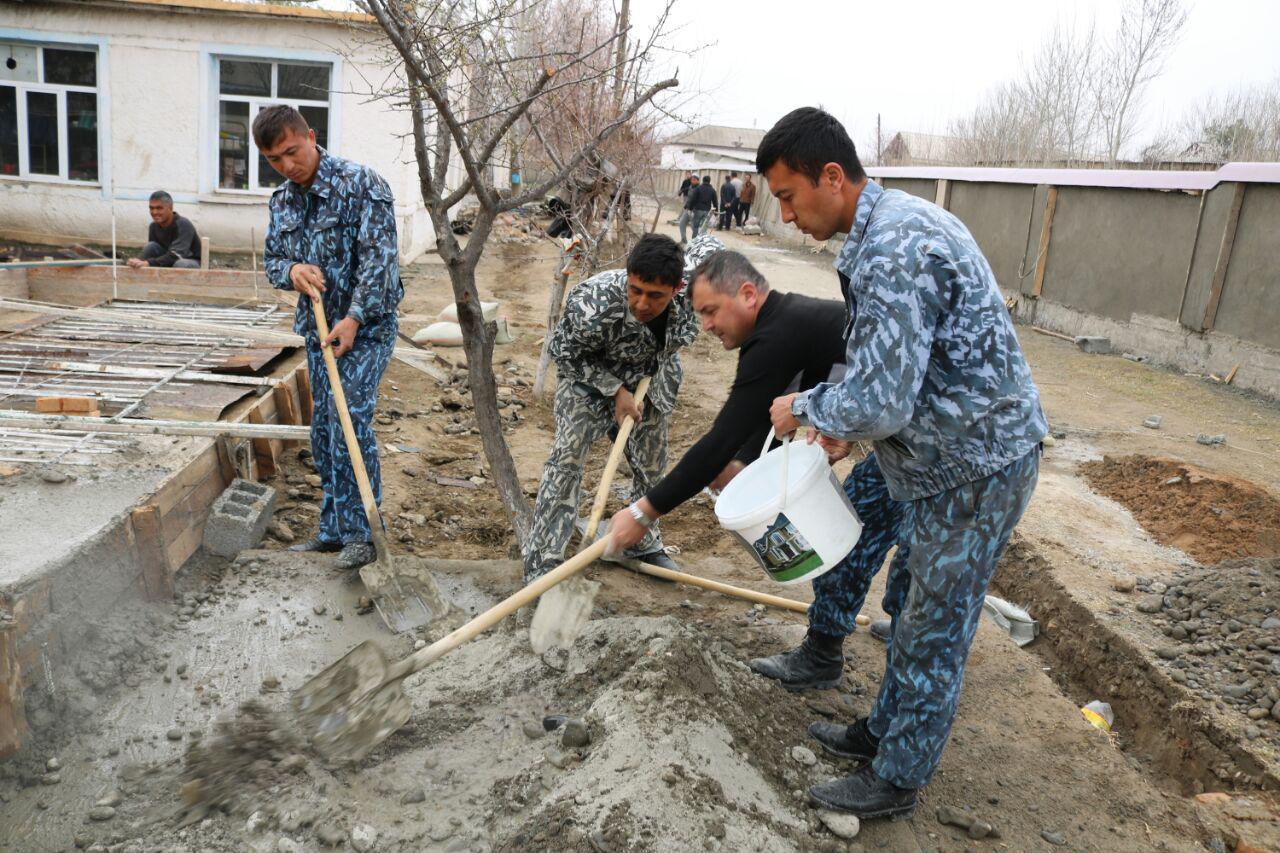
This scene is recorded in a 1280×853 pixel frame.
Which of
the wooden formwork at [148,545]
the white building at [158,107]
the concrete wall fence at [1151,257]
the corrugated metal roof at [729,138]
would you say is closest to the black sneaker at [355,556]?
the wooden formwork at [148,545]

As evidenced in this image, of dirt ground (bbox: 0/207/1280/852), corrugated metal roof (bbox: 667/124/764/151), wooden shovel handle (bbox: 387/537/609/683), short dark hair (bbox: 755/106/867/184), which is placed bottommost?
dirt ground (bbox: 0/207/1280/852)

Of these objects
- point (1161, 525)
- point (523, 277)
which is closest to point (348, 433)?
point (1161, 525)

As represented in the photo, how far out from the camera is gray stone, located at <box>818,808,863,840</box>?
2.47m

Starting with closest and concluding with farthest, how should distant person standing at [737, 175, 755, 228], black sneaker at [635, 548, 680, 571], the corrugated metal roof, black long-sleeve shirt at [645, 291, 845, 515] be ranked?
1. black long-sleeve shirt at [645, 291, 845, 515]
2. black sneaker at [635, 548, 680, 571]
3. distant person standing at [737, 175, 755, 228]
4. the corrugated metal roof

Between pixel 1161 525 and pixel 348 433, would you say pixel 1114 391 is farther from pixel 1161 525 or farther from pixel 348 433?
pixel 348 433

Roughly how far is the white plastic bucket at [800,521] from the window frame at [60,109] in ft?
48.2

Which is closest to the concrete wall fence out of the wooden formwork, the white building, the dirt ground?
the dirt ground

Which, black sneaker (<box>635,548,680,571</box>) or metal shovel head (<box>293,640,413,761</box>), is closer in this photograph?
metal shovel head (<box>293,640,413,761</box>)

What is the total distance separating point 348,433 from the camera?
393 cm

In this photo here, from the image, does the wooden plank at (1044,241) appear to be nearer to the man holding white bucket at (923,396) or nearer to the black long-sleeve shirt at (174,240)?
the black long-sleeve shirt at (174,240)

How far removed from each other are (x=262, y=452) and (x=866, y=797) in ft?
12.6

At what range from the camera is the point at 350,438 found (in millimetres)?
3932

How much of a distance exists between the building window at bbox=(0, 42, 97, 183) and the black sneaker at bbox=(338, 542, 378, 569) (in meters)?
13.1

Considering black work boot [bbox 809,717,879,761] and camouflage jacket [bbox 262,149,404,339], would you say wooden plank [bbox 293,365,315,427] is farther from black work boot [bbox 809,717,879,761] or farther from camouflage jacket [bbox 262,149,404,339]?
black work boot [bbox 809,717,879,761]
